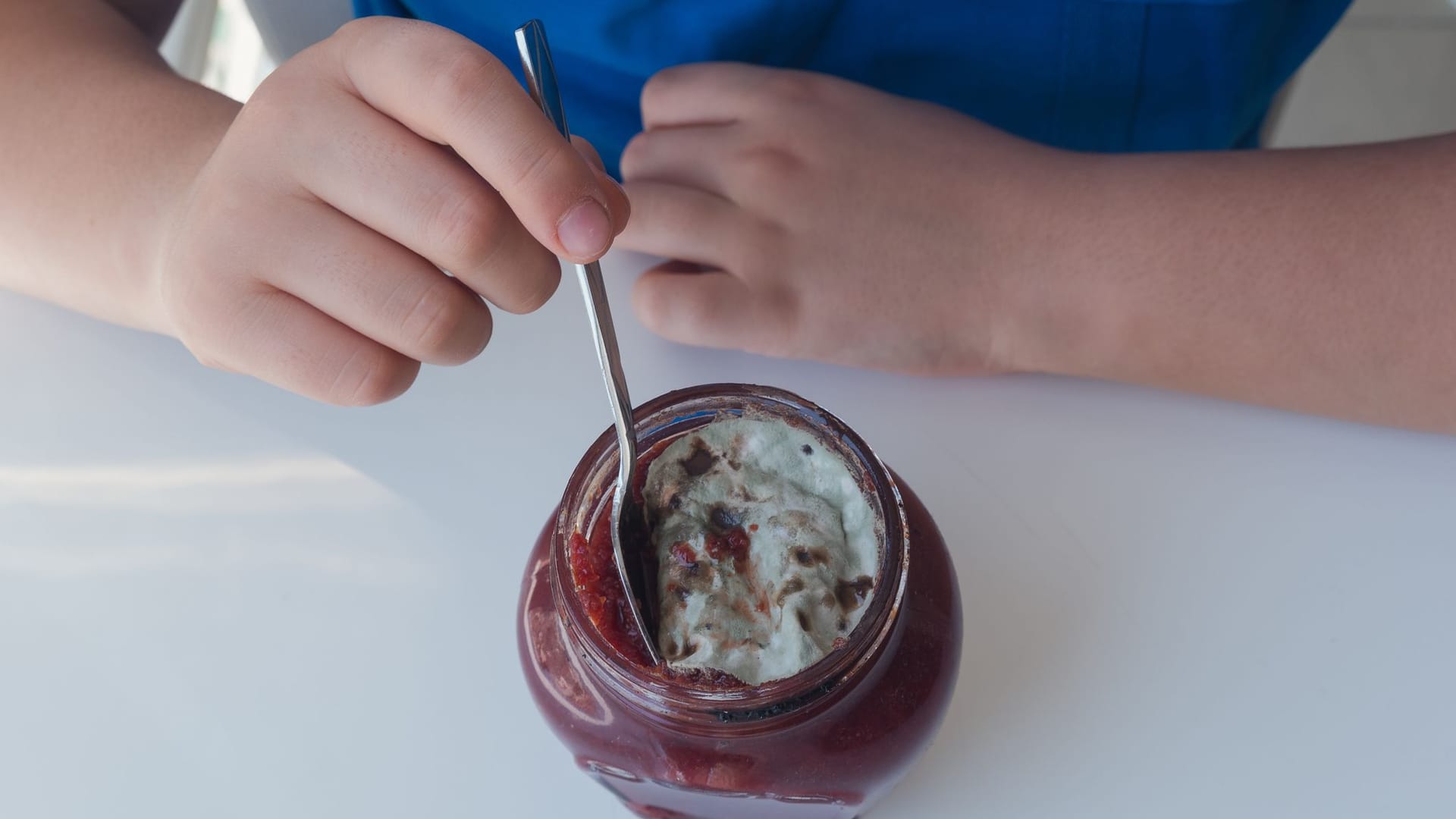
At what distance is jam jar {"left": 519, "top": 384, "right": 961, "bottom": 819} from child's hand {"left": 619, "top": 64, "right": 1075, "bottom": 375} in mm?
138

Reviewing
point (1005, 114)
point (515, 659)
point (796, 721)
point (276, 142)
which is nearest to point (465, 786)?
point (515, 659)

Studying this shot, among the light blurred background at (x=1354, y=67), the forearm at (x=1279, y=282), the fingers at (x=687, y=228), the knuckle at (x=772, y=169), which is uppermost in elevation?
the light blurred background at (x=1354, y=67)

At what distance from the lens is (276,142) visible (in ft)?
1.54

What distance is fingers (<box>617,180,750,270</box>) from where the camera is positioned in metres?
0.58

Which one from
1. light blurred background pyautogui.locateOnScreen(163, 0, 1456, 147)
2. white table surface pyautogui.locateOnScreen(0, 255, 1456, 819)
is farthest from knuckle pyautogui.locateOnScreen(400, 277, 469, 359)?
light blurred background pyautogui.locateOnScreen(163, 0, 1456, 147)

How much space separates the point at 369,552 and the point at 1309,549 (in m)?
0.47

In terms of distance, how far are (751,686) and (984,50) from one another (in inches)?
18.7

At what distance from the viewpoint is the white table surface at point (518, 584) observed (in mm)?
465

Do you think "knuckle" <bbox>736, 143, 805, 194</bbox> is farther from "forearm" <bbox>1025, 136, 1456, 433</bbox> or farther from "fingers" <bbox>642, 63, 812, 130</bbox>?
"forearm" <bbox>1025, 136, 1456, 433</bbox>

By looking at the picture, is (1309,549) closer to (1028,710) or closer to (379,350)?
(1028,710)

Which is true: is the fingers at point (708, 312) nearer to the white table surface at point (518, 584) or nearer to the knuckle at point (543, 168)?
the white table surface at point (518, 584)

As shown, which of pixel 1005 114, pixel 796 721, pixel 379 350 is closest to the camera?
pixel 796 721

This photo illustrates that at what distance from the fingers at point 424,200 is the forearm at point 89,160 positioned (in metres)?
0.15

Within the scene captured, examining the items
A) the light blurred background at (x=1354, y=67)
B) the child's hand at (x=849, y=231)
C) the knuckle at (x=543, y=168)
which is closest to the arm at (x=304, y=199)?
the knuckle at (x=543, y=168)
